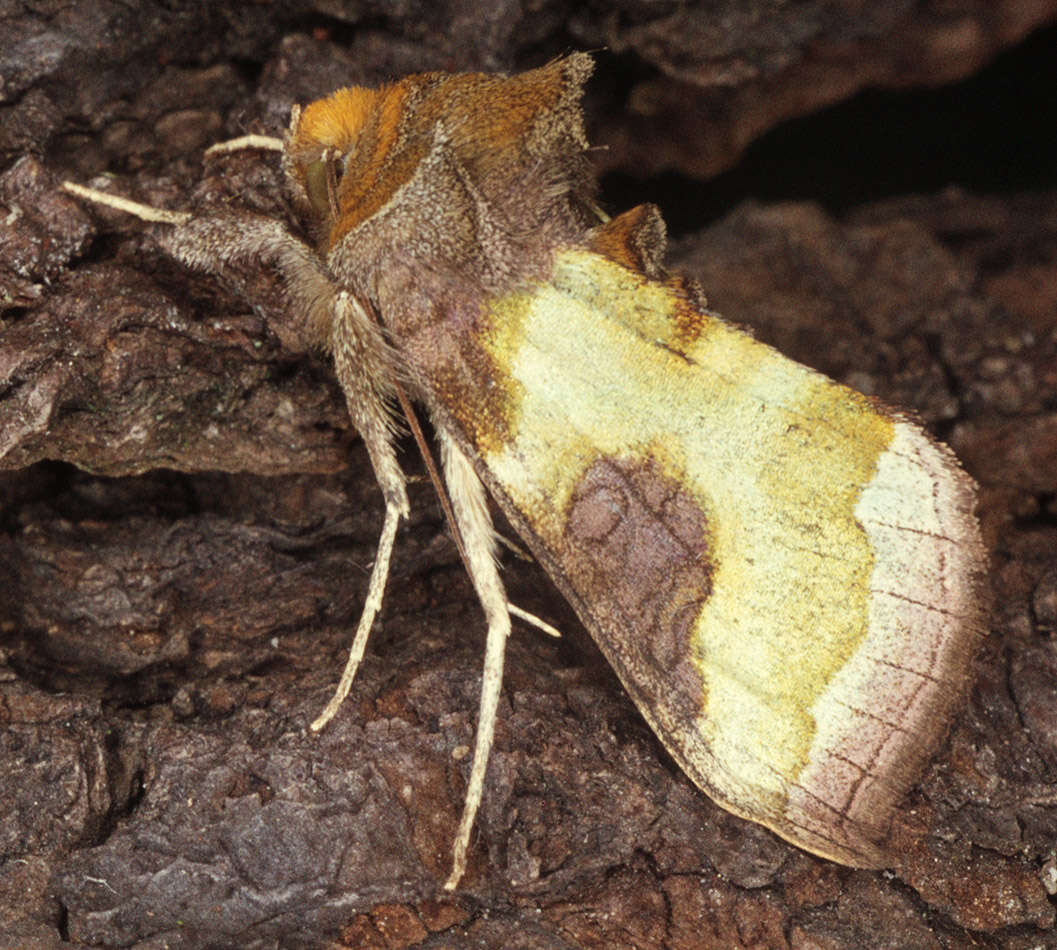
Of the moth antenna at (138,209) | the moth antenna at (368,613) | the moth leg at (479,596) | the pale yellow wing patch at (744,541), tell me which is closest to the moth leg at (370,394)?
the moth antenna at (368,613)

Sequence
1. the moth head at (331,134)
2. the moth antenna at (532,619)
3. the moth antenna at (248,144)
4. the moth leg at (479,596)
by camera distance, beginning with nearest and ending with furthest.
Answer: the moth leg at (479,596) < the moth antenna at (532,619) < the moth head at (331,134) < the moth antenna at (248,144)

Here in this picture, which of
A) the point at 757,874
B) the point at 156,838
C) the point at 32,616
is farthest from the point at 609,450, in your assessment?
the point at 32,616

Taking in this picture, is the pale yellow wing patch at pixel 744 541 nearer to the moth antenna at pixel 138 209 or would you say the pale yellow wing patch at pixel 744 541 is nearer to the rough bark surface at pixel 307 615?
the rough bark surface at pixel 307 615

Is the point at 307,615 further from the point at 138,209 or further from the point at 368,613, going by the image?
the point at 138,209

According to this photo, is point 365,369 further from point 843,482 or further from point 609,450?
point 843,482

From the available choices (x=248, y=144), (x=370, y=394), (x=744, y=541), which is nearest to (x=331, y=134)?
(x=248, y=144)

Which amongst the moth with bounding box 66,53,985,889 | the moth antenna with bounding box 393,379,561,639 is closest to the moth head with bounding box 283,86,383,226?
the moth with bounding box 66,53,985,889
